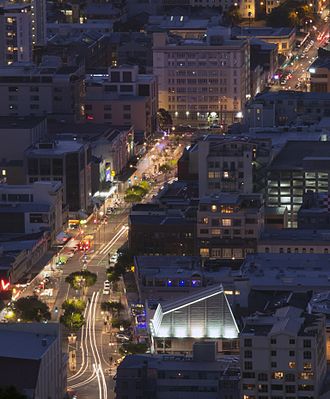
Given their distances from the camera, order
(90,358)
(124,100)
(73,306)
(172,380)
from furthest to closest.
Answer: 1. (124,100)
2. (73,306)
3. (90,358)
4. (172,380)

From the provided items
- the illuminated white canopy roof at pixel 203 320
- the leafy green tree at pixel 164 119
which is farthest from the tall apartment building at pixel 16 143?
the illuminated white canopy roof at pixel 203 320

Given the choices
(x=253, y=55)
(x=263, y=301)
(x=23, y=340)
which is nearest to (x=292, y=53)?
(x=253, y=55)

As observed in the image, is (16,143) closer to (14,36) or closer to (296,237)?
(296,237)

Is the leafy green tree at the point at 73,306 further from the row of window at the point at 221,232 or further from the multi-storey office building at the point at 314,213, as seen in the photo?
the multi-storey office building at the point at 314,213

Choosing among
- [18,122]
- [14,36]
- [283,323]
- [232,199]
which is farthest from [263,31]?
[283,323]

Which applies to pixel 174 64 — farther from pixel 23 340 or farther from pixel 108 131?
pixel 23 340
